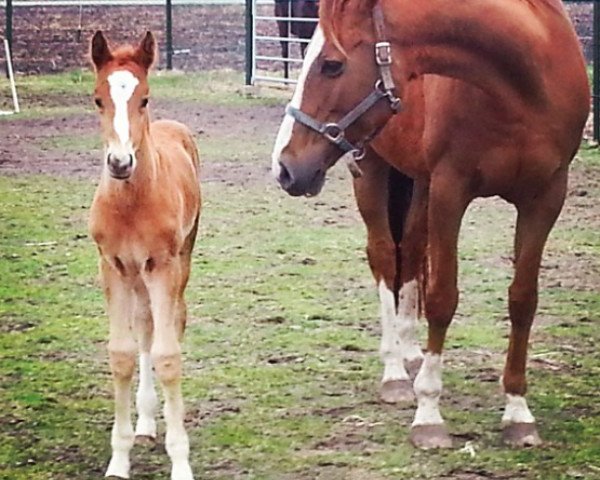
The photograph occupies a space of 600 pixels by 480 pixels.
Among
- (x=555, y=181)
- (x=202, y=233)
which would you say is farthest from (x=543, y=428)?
(x=202, y=233)

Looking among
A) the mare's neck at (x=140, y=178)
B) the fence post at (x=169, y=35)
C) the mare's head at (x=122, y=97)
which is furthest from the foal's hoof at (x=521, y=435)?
the fence post at (x=169, y=35)

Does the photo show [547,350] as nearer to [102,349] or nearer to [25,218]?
[102,349]

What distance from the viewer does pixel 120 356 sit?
4.39 m

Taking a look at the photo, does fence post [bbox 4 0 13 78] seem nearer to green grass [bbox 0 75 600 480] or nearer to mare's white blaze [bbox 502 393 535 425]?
green grass [bbox 0 75 600 480]

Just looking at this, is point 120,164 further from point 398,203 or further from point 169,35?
point 169,35

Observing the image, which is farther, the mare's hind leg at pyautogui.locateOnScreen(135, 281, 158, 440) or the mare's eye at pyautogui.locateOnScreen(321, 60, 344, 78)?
the mare's hind leg at pyautogui.locateOnScreen(135, 281, 158, 440)

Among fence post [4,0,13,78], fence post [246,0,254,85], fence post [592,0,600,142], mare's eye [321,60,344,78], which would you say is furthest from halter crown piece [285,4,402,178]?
fence post [4,0,13,78]

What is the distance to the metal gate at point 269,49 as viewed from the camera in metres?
16.9

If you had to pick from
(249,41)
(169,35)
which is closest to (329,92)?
(249,41)

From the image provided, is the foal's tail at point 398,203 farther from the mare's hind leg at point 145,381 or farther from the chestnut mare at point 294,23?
the chestnut mare at point 294,23

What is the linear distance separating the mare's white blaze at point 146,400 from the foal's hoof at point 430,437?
2.97 feet

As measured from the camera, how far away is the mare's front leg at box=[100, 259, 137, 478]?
438 centimetres

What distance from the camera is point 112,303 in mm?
4375

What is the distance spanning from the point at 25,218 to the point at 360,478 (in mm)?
5176
